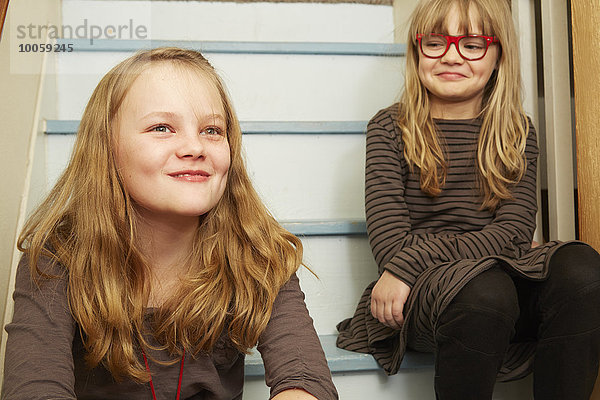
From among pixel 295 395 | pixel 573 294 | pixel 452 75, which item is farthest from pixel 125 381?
pixel 452 75

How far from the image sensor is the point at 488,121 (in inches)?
51.7

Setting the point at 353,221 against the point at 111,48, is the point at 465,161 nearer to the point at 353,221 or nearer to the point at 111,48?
the point at 353,221

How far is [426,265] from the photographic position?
1123mm

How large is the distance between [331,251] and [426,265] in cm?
30

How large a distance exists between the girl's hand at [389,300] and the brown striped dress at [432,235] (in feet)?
0.04

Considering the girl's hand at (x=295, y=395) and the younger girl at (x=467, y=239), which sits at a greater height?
the younger girl at (x=467, y=239)

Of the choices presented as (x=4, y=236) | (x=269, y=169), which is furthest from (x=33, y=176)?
(x=269, y=169)

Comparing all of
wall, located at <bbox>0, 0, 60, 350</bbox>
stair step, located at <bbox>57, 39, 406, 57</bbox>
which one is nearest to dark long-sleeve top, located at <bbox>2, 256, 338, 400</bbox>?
wall, located at <bbox>0, 0, 60, 350</bbox>

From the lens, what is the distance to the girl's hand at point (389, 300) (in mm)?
1112

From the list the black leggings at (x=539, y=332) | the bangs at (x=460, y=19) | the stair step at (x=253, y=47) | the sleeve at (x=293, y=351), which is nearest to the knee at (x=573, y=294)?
the black leggings at (x=539, y=332)

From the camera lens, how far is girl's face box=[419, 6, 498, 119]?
128cm

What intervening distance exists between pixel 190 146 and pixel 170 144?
0.03 m

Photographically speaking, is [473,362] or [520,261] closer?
[473,362]

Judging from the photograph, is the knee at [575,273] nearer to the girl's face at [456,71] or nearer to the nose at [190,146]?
the girl's face at [456,71]
